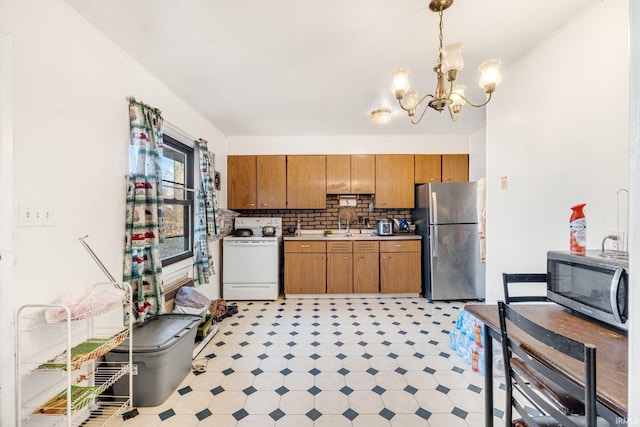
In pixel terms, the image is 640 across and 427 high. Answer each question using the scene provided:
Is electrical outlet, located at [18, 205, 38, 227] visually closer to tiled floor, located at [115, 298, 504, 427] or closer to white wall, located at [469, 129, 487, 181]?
tiled floor, located at [115, 298, 504, 427]

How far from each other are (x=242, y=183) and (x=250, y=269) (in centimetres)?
130

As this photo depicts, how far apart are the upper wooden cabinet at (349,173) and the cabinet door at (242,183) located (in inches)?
45.5

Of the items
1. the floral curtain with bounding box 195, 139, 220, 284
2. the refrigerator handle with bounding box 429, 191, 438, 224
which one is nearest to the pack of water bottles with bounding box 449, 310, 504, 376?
the refrigerator handle with bounding box 429, 191, 438, 224

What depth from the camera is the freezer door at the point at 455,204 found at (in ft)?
12.5

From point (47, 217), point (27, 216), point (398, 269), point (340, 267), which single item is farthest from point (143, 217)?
point (398, 269)

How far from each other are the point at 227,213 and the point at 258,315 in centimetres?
163

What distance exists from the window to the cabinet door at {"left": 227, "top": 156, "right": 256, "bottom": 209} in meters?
0.93

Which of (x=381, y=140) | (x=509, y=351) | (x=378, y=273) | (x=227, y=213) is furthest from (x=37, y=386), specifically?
(x=381, y=140)

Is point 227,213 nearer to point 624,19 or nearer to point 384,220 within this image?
point 384,220

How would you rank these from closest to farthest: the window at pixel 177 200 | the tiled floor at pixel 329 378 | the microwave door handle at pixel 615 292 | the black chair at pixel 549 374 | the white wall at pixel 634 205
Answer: the white wall at pixel 634 205 < the black chair at pixel 549 374 < the microwave door handle at pixel 615 292 < the tiled floor at pixel 329 378 < the window at pixel 177 200

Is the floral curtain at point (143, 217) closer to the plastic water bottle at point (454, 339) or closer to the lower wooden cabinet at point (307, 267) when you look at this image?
the lower wooden cabinet at point (307, 267)

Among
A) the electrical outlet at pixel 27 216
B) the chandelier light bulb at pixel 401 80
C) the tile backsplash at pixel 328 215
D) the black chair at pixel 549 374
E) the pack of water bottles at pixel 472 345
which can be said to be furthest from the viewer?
the tile backsplash at pixel 328 215

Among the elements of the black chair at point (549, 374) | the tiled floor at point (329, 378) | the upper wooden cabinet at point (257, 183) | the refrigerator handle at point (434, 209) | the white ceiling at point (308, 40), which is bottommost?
the tiled floor at point (329, 378)

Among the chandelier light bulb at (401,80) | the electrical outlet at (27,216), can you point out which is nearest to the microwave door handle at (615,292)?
the chandelier light bulb at (401,80)
